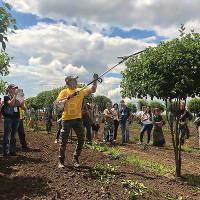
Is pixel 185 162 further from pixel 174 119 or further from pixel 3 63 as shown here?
pixel 3 63

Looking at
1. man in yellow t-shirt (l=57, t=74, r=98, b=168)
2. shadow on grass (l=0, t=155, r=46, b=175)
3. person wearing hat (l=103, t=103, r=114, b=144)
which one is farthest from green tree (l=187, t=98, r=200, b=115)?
shadow on grass (l=0, t=155, r=46, b=175)

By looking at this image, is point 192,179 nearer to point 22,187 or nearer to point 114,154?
point 114,154

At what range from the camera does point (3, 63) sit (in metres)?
20.0

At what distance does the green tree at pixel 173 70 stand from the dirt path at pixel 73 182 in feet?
3.02

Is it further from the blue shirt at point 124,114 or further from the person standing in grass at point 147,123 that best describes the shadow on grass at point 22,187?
the person standing in grass at point 147,123

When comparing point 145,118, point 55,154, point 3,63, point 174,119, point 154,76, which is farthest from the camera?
point 3,63

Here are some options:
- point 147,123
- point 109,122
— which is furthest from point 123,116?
point 147,123

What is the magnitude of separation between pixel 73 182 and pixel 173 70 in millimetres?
3282

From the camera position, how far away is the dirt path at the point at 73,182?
12.0 ft

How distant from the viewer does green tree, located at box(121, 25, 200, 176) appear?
191 inches

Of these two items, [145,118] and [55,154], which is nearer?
[55,154]

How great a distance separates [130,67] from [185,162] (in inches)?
158

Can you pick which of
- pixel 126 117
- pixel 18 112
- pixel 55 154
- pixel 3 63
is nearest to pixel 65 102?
pixel 18 112

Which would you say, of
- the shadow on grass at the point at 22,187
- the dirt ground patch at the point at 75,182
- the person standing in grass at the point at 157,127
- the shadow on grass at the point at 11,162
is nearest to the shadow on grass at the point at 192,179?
the dirt ground patch at the point at 75,182
